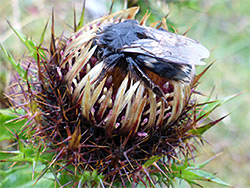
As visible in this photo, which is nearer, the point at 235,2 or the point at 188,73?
the point at 188,73

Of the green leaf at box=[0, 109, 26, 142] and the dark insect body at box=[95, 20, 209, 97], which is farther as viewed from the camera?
the green leaf at box=[0, 109, 26, 142]

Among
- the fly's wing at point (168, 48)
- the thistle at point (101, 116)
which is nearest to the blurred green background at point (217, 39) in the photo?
the fly's wing at point (168, 48)

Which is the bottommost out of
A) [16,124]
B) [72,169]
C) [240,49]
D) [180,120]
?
[240,49]

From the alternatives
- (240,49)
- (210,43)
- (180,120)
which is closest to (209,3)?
(210,43)

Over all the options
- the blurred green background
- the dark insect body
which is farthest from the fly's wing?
the blurred green background

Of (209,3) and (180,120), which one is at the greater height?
(180,120)

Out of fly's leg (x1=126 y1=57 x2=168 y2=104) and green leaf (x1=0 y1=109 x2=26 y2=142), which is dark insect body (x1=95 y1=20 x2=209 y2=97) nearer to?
fly's leg (x1=126 y1=57 x2=168 y2=104)

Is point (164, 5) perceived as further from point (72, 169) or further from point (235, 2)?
point (235, 2)

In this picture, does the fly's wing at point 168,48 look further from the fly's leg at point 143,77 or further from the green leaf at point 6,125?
the green leaf at point 6,125

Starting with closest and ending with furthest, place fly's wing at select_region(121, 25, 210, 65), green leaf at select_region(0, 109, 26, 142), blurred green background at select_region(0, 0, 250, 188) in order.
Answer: fly's wing at select_region(121, 25, 210, 65) → green leaf at select_region(0, 109, 26, 142) → blurred green background at select_region(0, 0, 250, 188)
